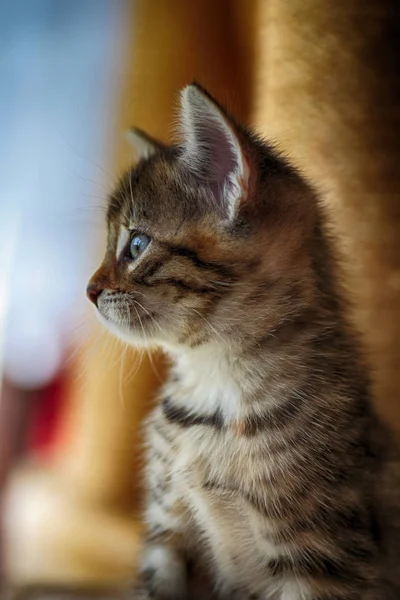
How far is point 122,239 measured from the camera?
2.75 ft

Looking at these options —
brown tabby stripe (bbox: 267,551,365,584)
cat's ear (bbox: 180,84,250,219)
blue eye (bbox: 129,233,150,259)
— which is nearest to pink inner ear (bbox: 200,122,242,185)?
cat's ear (bbox: 180,84,250,219)

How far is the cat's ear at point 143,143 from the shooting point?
90cm

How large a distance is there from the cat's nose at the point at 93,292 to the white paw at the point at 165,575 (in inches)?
12.2

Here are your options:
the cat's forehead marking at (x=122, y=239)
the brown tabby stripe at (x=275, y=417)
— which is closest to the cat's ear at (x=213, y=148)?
the cat's forehead marking at (x=122, y=239)

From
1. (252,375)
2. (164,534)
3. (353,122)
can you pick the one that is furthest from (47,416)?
(353,122)

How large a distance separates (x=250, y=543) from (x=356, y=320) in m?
0.36

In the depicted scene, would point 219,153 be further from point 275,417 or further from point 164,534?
point 164,534

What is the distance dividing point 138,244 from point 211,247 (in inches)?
3.9

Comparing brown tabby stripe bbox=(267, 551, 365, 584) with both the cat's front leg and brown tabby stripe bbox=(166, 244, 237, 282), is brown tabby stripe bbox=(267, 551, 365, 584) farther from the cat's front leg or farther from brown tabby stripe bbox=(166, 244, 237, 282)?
brown tabby stripe bbox=(166, 244, 237, 282)

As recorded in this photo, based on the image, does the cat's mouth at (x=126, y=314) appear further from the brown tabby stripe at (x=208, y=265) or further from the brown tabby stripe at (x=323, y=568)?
the brown tabby stripe at (x=323, y=568)

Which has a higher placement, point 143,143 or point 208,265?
point 143,143

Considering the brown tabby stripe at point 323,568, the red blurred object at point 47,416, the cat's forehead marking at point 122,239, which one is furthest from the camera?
the red blurred object at point 47,416

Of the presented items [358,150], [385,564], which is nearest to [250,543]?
[385,564]

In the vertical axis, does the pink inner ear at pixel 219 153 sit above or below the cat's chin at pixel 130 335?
above
